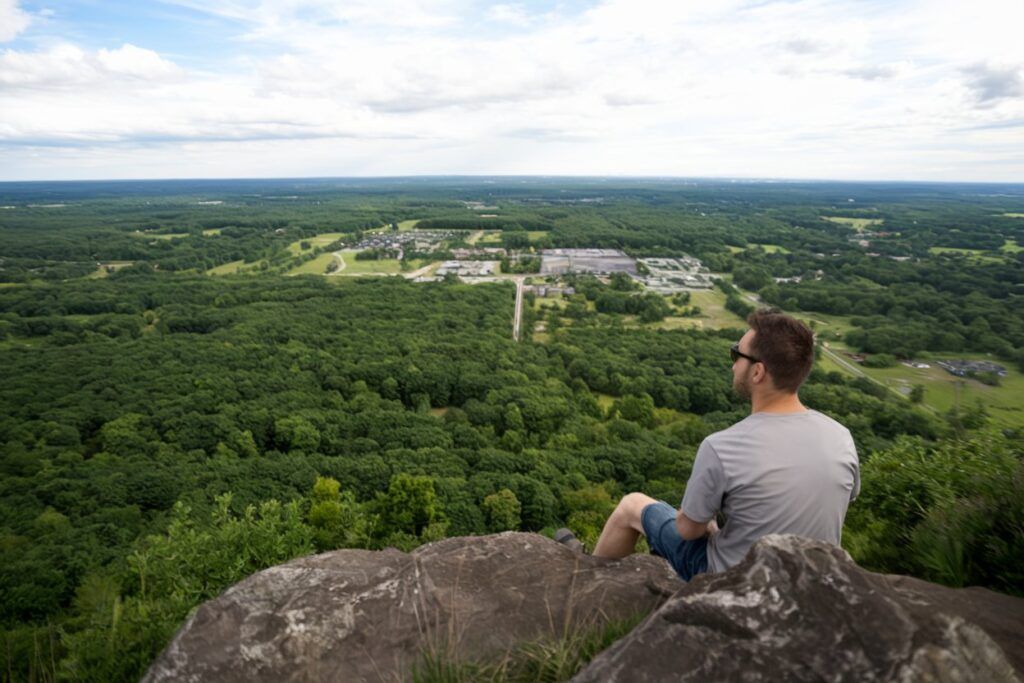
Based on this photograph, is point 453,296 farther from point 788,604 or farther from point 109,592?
point 788,604

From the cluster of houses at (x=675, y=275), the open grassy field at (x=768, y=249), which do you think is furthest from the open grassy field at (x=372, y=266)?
the open grassy field at (x=768, y=249)

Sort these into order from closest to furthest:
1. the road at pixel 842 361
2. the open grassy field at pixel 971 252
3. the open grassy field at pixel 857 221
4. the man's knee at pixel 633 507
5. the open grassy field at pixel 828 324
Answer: the man's knee at pixel 633 507 < the road at pixel 842 361 < the open grassy field at pixel 828 324 < the open grassy field at pixel 971 252 < the open grassy field at pixel 857 221

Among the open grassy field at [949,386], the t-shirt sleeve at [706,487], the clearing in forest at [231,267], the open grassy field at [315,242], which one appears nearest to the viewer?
the t-shirt sleeve at [706,487]

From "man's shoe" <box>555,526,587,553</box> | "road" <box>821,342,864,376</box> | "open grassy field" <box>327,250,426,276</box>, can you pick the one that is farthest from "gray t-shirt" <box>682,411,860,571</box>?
"open grassy field" <box>327,250,426,276</box>

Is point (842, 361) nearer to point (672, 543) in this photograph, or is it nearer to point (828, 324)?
point (828, 324)

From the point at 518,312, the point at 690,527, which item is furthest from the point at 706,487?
the point at 518,312

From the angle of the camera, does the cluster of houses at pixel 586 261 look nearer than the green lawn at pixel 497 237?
Yes

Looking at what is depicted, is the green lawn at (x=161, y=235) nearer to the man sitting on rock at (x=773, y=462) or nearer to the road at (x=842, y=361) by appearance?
the road at (x=842, y=361)

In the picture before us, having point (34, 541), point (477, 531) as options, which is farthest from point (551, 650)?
point (34, 541)
